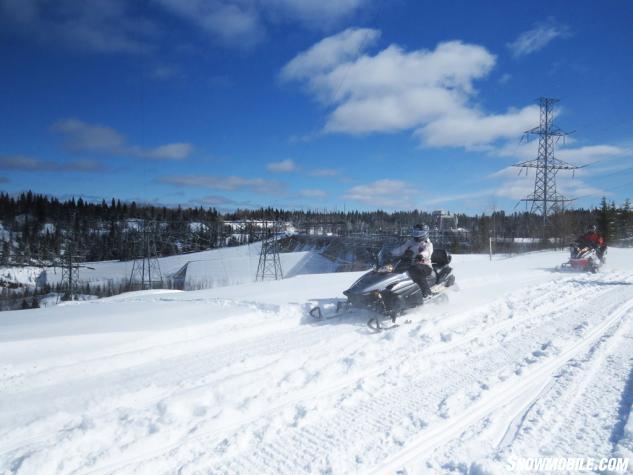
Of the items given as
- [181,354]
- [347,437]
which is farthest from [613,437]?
[181,354]

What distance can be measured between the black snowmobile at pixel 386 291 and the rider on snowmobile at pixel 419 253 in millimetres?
113

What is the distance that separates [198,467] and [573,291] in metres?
9.21

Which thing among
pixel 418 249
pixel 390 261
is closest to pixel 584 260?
pixel 418 249

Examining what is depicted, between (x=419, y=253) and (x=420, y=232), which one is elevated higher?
(x=420, y=232)

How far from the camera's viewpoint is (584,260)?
12.8 m

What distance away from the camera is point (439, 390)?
355 cm

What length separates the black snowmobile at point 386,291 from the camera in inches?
239

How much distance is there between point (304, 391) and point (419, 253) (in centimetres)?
430

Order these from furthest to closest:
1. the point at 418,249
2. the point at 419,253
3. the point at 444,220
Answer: the point at 444,220
the point at 418,249
the point at 419,253

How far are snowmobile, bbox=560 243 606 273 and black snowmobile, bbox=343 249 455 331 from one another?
8392 mm

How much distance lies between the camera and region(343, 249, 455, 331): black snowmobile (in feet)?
19.9

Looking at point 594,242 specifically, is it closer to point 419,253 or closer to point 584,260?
point 584,260

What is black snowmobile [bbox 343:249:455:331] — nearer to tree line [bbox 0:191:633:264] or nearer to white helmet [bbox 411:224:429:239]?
white helmet [bbox 411:224:429:239]

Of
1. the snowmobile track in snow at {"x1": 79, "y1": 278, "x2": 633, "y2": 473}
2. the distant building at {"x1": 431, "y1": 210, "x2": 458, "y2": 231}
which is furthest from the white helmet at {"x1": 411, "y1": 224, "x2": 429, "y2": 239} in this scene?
the distant building at {"x1": 431, "y1": 210, "x2": 458, "y2": 231}
